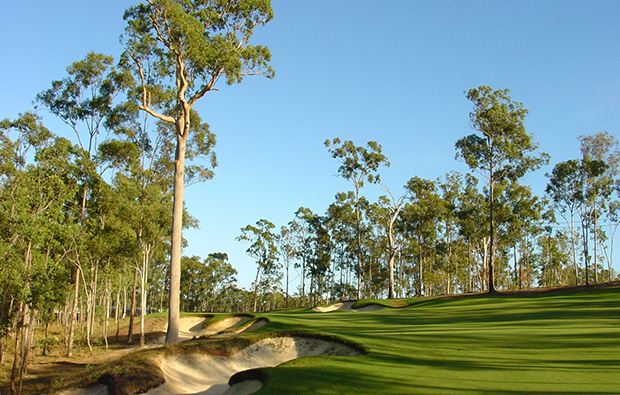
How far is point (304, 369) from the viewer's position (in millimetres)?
11203

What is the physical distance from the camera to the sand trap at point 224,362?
50.2 ft

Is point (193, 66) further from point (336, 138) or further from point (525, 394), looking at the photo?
point (336, 138)

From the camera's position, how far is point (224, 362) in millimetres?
18000

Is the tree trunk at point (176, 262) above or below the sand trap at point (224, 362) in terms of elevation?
above

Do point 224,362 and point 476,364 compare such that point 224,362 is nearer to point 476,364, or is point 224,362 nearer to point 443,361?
point 443,361

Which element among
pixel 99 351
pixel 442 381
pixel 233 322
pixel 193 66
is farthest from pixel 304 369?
pixel 233 322

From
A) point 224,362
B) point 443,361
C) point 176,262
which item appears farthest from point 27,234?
point 443,361

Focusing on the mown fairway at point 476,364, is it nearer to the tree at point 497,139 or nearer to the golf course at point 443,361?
the golf course at point 443,361

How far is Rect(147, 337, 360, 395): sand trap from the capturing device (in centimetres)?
1529

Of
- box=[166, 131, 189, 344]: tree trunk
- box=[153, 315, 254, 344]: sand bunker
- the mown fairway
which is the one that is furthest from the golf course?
box=[153, 315, 254, 344]: sand bunker

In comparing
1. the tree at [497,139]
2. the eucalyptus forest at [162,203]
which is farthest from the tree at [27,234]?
the tree at [497,139]

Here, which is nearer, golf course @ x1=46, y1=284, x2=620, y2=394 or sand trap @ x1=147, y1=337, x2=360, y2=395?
golf course @ x1=46, y1=284, x2=620, y2=394

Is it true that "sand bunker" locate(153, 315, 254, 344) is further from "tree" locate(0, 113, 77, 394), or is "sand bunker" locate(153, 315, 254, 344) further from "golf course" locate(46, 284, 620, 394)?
"golf course" locate(46, 284, 620, 394)

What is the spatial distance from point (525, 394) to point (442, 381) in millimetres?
1708
